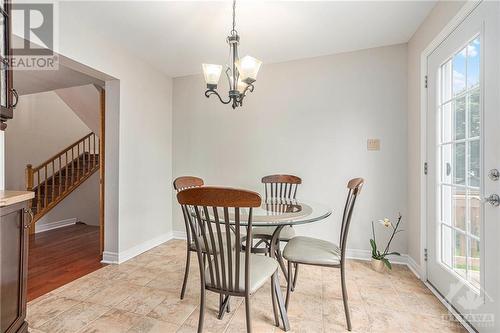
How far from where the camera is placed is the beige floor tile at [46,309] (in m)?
1.74

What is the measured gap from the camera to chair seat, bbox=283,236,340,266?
1.71 meters

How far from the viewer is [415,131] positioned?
8.36 feet

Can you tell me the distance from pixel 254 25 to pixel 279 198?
5.74 ft

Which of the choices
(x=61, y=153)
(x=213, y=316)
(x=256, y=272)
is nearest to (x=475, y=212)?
(x=256, y=272)

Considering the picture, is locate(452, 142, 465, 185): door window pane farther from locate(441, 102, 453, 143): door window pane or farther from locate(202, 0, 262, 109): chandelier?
locate(202, 0, 262, 109): chandelier

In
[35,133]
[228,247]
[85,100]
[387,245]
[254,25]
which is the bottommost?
[387,245]

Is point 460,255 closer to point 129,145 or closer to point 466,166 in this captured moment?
point 466,166

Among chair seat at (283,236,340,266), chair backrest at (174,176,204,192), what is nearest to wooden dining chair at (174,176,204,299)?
chair backrest at (174,176,204,192)

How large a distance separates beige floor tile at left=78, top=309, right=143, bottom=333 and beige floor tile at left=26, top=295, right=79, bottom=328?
347 millimetres

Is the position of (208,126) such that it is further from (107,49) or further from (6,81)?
(6,81)

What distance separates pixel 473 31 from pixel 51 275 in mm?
4082

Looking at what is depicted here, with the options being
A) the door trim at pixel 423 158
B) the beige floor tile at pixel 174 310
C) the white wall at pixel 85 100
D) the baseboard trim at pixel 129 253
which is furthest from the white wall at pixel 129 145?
the door trim at pixel 423 158

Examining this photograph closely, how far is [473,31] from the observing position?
1641 mm

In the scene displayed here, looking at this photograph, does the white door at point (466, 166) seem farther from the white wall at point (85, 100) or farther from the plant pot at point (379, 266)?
the white wall at point (85, 100)
